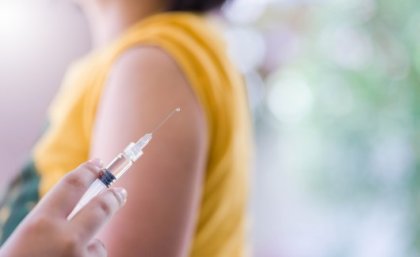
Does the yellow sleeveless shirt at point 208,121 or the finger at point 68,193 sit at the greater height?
the yellow sleeveless shirt at point 208,121

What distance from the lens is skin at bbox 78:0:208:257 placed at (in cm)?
47

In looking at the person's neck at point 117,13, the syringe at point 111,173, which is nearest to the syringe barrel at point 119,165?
the syringe at point 111,173

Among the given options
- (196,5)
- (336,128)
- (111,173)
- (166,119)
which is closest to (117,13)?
(196,5)

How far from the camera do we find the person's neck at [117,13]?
0.65 m

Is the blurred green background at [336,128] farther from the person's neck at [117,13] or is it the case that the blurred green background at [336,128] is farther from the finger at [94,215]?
the finger at [94,215]

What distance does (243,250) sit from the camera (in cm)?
70

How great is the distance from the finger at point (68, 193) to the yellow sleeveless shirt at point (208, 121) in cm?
17

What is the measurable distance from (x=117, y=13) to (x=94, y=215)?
36 cm

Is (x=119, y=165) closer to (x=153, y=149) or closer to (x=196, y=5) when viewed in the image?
(x=153, y=149)

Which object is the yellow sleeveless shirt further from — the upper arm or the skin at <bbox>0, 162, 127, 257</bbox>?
the skin at <bbox>0, 162, 127, 257</bbox>

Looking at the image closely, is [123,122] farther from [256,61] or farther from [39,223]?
[256,61]

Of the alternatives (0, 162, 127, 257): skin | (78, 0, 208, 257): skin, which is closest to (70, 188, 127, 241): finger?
(0, 162, 127, 257): skin

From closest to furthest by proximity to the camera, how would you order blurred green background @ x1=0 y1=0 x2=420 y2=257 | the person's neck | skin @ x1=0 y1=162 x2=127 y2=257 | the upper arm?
skin @ x1=0 y1=162 x2=127 y2=257
the upper arm
the person's neck
blurred green background @ x1=0 y1=0 x2=420 y2=257

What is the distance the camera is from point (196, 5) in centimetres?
70
